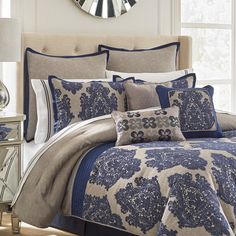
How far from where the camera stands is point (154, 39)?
5.41 m

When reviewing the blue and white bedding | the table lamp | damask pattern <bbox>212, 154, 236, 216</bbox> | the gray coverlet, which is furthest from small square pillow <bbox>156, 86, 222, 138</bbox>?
the table lamp

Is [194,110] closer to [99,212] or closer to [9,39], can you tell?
[99,212]

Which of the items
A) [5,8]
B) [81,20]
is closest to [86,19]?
[81,20]

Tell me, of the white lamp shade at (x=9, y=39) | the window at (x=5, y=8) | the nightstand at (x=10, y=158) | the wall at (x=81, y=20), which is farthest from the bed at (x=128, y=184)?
the window at (x=5, y=8)

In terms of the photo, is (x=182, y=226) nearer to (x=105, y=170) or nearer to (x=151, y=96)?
(x=105, y=170)

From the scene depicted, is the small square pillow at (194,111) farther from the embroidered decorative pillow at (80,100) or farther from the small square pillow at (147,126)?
the embroidered decorative pillow at (80,100)

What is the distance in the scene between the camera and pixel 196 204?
3152 millimetres

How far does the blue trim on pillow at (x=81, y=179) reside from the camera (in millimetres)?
3631

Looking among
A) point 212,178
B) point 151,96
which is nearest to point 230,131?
point 151,96

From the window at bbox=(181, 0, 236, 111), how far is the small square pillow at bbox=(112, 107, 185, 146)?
209cm

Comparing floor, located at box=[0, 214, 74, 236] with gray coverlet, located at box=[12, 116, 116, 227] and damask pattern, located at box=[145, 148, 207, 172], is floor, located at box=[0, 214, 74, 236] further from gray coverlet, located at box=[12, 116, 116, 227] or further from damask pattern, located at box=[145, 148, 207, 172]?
damask pattern, located at box=[145, 148, 207, 172]

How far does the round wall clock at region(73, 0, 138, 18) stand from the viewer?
5.17 metres

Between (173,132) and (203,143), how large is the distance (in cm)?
23

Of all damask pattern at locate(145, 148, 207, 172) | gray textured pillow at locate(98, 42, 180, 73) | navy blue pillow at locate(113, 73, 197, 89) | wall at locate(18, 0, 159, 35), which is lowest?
damask pattern at locate(145, 148, 207, 172)
